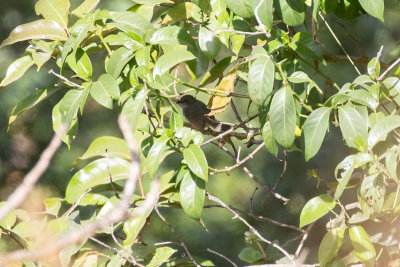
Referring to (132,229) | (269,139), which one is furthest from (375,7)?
(132,229)

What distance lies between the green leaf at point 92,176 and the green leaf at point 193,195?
31 cm

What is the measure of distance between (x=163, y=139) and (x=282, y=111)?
30cm

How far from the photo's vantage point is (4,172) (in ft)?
7.92

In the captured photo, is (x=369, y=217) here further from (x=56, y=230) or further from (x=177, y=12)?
(x=56, y=230)

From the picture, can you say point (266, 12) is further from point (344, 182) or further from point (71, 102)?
point (71, 102)

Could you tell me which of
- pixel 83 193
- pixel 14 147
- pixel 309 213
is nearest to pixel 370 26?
pixel 309 213

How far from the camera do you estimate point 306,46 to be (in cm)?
149

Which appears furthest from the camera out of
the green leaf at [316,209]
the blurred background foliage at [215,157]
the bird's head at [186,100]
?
the blurred background foliage at [215,157]

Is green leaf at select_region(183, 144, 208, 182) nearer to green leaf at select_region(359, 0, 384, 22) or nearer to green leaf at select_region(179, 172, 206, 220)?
green leaf at select_region(179, 172, 206, 220)

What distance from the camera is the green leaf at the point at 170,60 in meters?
1.43

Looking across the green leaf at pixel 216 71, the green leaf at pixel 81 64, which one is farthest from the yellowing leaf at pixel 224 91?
the green leaf at pixel 81 64

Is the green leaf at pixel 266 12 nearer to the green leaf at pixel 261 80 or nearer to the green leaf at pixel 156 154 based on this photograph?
the green leaf at pixel 261 80

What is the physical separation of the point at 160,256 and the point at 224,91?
1.75 ft

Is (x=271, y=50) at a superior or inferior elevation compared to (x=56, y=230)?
superior
